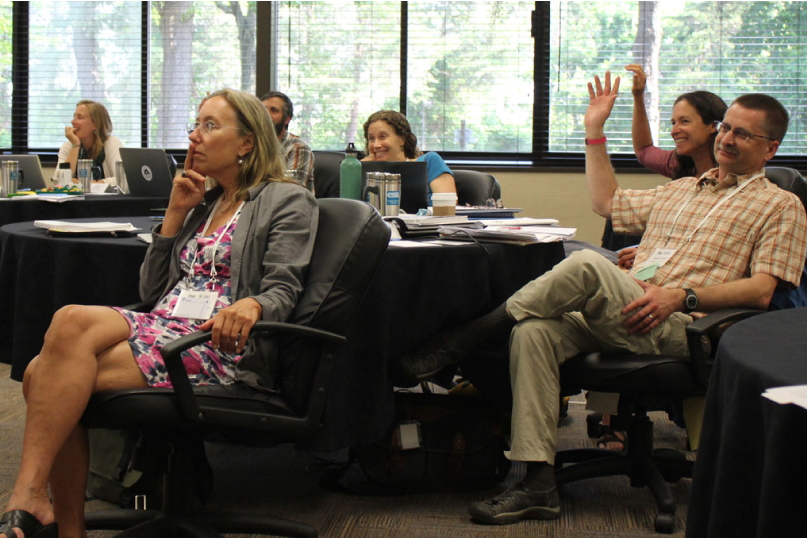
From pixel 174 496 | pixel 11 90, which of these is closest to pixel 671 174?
pixel 174 496

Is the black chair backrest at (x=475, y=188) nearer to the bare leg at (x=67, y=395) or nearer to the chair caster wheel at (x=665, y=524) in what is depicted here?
the chair caster wheel at (x=665, y=524)

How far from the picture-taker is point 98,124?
5.54m

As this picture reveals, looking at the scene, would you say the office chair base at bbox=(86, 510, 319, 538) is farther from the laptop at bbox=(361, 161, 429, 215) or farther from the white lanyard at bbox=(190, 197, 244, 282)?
the laptop at bbox=(361, 161, 429, 215)

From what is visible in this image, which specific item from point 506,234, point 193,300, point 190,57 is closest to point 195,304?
point 193,300

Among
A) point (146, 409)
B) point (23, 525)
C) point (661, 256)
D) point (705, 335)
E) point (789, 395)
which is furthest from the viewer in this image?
point (661, 256)

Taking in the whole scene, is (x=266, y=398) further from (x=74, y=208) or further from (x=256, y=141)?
(x=74, y=208)

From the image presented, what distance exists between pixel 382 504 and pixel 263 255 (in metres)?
0.80

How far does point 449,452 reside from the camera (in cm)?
229

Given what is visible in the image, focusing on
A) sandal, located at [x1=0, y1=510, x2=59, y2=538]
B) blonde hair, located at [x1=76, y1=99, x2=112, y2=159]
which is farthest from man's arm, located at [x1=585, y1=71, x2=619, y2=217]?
blonde hair, located at [x1=76, y1=99, x2=112, y2=159]

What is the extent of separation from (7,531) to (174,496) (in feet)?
1.31

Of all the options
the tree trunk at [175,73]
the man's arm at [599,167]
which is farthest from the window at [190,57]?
the man's arm at [599,167]

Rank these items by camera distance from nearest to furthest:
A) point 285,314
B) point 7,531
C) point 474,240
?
point 7,531 → point 285,314 → point 474,240

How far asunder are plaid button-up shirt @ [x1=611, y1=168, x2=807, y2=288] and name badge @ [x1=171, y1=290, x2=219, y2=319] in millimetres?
1228

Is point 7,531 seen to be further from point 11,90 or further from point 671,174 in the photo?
point 11,90
